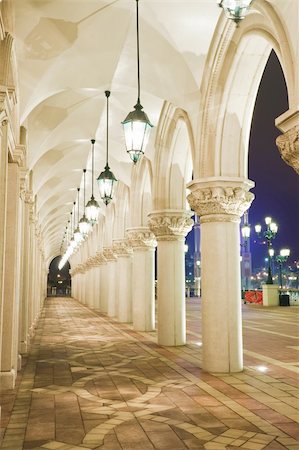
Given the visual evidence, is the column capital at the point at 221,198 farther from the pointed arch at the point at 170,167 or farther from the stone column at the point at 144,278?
the stone column at the point at 144,278

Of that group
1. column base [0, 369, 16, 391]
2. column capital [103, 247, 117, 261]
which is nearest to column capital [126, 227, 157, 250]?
column capital [103, 247, 117, 261]

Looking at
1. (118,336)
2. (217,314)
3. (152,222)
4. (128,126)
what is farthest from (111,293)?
(128,126)

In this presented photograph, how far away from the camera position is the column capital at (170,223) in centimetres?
1343

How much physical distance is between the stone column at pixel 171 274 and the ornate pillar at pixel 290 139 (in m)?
7.51

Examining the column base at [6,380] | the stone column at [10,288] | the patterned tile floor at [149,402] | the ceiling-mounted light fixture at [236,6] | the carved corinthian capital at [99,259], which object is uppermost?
the ceiling-mounted light fixture at [236,6]

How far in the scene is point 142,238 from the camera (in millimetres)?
A: 17547

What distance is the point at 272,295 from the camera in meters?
32.1

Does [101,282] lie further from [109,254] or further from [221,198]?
[221,198]

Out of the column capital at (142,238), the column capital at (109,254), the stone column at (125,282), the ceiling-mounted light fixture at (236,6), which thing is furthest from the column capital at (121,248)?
the ceiling-mounted light fixture at (236,6)

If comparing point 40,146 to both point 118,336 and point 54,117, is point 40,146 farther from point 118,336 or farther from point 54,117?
point 118,336

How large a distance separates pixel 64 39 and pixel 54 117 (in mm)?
3994

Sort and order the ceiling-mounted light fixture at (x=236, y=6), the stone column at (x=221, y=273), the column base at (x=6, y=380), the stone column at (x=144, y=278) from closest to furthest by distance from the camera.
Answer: the ceiling-mounted light fixture at (x=236, y=6), the column base at (x=6, y=380), the stone column at (x=221, y=273), the stone column at (x=144, y=278)

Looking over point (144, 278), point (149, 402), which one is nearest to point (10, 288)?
point (149, 402)

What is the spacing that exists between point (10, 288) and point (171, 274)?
18.6 feet
